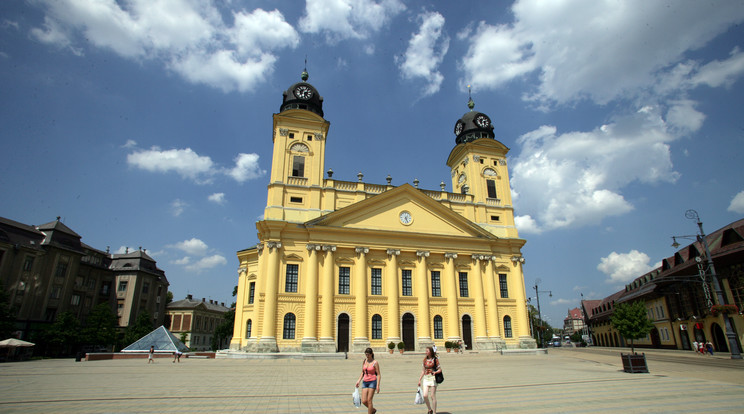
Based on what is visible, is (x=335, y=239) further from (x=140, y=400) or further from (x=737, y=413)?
(x=737, y=413)

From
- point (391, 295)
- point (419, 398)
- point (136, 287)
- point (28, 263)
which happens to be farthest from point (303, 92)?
point (136, 287)

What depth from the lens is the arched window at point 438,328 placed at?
33.3 meters

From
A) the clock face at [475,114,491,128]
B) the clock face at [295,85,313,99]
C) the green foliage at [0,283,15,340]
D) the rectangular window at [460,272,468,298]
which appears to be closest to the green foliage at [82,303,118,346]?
the green foliage at [0,283,15,340]

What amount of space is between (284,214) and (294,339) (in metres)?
10.3

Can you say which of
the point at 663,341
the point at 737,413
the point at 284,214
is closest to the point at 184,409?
the point at 737,413

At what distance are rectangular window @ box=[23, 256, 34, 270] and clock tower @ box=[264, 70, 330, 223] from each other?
27.1 meters

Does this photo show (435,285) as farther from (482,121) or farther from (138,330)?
(138,330)

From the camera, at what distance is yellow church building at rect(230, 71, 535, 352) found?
101 feet

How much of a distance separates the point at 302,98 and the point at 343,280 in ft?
60.8

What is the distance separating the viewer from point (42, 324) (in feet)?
131

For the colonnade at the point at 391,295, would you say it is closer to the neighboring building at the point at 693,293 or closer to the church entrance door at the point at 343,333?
the church entrance door at the point at 343,333

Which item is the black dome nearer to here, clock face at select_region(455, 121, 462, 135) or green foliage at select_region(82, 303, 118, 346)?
clock face at select_region(455, 121, 462, 135)

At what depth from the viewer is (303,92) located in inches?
1521

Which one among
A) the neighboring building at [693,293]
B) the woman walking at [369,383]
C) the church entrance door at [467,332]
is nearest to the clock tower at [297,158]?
the church entrance door at [467,332]
